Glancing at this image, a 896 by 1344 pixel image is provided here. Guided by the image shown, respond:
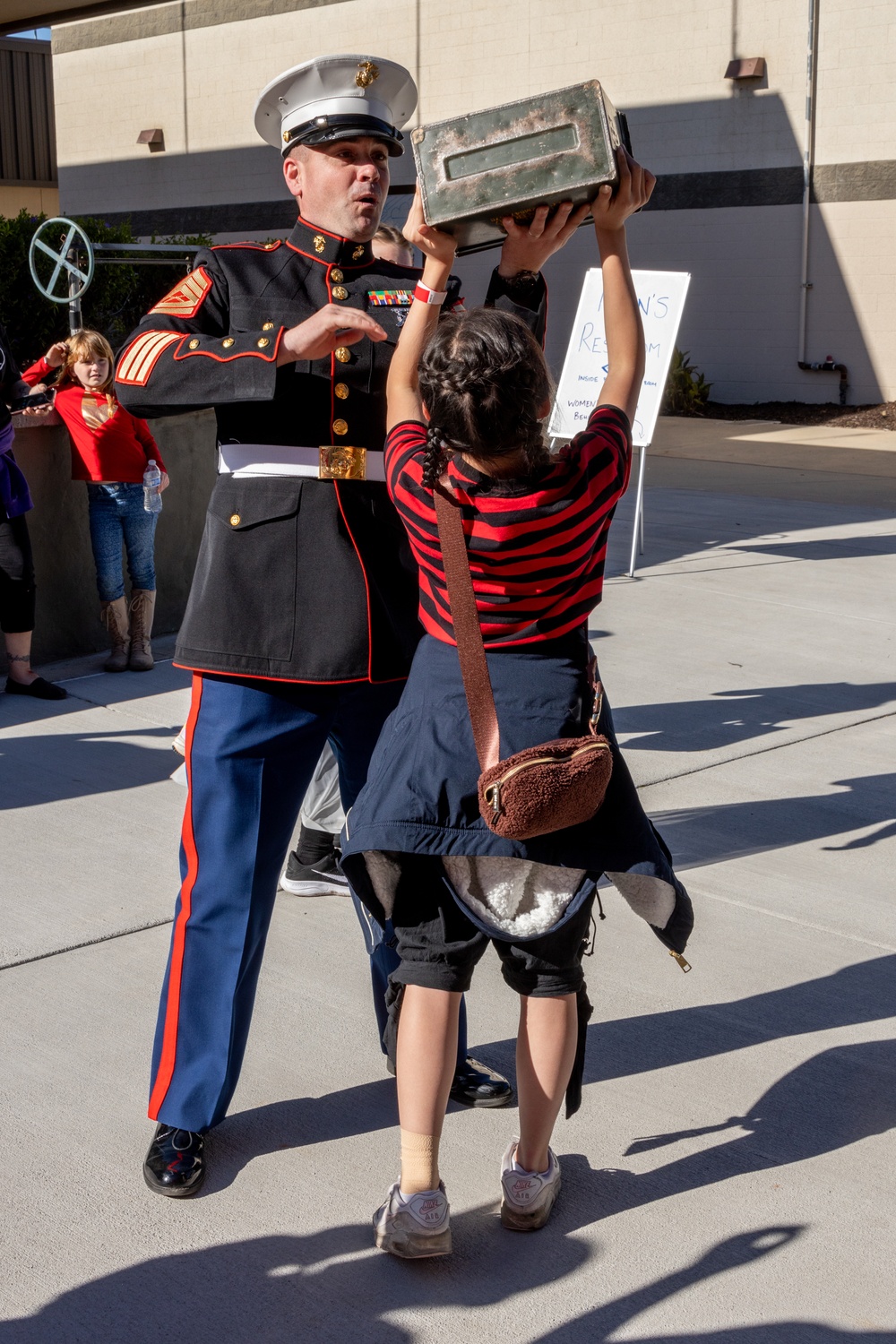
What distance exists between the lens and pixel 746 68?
17.3 meters

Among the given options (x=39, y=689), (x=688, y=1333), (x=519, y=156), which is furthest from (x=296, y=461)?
(x=39, y=689)

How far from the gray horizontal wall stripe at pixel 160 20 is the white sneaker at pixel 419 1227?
2127 cm

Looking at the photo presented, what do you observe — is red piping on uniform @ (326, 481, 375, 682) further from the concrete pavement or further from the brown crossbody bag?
the concrete pavement

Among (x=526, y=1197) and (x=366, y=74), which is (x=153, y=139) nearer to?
(x=366, y=74)

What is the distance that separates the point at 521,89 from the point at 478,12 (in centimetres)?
121

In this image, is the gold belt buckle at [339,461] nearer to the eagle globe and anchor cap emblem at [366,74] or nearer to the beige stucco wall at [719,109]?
the eagle globe and anchor cap emblem at [366,74]

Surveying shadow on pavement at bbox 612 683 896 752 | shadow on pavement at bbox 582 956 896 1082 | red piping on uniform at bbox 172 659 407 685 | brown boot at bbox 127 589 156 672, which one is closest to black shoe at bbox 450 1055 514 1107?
shadow on pavement at bbox 582 956 896 1082

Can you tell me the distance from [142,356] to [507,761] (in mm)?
993

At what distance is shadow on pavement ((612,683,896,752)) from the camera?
5.49 m

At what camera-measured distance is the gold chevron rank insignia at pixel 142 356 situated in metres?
2.51

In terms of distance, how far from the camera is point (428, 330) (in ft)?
7.90

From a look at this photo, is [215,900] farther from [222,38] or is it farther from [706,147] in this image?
[222,38]

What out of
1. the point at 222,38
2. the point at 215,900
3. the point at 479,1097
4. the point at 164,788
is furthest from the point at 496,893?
the point at 222,38

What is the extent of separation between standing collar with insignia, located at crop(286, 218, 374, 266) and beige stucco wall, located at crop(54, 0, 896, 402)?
15.8 m
